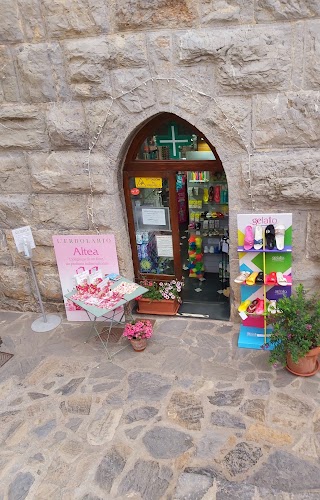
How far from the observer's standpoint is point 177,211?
4930 millimetres

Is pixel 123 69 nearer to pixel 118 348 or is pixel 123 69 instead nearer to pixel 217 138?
pixel 217 138

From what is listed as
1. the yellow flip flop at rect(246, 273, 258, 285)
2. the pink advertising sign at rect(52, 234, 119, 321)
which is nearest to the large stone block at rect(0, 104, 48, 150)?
the pink advertising sign at rect(52, 234, 119, 321)

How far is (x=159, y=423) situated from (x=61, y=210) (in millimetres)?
2580

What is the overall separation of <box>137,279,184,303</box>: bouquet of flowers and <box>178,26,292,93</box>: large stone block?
2.42 m

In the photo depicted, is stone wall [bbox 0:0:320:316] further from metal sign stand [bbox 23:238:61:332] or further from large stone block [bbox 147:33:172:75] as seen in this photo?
metal sign stand [bbox 23:238:61:332]

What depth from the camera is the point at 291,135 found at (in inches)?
151

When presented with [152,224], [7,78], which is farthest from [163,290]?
[7,78]

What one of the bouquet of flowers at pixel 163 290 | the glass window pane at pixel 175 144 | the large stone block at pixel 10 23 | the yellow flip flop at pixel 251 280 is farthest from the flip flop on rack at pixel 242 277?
the large stone block at pixel 10 23

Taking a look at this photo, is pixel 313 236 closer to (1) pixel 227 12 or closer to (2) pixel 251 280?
(2) pixel 251 280

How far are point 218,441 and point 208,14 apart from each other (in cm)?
369

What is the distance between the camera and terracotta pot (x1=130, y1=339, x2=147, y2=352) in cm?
443

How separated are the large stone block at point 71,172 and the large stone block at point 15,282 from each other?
1.28 meters

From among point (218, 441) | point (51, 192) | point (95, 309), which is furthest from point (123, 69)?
point (218, 441)

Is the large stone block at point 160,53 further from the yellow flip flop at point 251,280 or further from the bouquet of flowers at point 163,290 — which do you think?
the bouquet of flowers at point 163,290
